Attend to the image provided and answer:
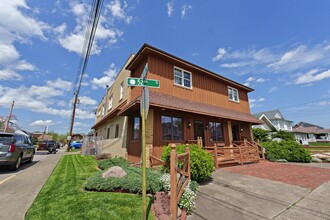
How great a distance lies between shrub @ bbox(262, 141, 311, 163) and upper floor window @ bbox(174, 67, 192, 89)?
8320 millimetres

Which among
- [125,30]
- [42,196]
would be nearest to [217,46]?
[125,30]

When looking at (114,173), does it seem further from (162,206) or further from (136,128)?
(136,128)

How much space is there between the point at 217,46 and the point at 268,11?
388cm

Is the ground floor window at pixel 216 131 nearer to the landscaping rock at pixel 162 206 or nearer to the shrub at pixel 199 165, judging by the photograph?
the shrub at pixel 199 165

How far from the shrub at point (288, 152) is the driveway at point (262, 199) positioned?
21.2 feet

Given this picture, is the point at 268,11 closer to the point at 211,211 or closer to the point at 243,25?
the point at 243,25

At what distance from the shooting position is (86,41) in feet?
26.8

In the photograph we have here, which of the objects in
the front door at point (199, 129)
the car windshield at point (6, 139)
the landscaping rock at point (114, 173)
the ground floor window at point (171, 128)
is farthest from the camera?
the front door at point (199, 129)

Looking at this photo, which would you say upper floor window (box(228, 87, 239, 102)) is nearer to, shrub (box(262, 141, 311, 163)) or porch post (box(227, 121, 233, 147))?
porch post (box(227, 121, 233, 147))

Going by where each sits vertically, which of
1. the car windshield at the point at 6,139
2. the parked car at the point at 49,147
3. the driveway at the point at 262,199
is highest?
the car windshield at the point at 6,139

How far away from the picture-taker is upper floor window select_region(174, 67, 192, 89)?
1094 cm

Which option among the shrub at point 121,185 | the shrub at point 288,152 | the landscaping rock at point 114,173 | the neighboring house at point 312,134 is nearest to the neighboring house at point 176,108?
the shrub at point 288,152

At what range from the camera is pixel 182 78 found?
36.7 feet

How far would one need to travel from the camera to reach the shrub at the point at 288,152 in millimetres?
11609
